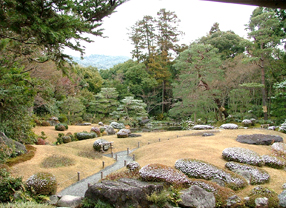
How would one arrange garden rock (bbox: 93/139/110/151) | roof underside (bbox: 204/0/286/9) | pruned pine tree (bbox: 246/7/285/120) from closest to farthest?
1. roof underside (bbox: 204/0/286/9)
2. garden rock (bbox: 93/139/110/151)
3. pruned pine tree (bbox: 246/7/285/120)

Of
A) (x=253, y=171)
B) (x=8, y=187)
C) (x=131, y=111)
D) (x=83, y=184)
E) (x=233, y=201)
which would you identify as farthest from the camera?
(x=131, y=111)

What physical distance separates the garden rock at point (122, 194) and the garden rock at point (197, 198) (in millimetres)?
685

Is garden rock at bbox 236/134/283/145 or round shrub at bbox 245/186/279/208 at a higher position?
garden rock at bbox 236/134/283/145

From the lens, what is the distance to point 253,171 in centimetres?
713

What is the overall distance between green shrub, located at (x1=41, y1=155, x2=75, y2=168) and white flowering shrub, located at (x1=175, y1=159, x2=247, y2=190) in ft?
17.1

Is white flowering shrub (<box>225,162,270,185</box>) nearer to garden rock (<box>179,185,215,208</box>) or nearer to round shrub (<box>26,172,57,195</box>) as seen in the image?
garden rock (<box>179,185,215,208</box>)

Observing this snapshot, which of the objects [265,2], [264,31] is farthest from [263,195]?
[264,31]

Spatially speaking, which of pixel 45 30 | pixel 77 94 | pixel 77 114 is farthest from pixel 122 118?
pixel 45 30

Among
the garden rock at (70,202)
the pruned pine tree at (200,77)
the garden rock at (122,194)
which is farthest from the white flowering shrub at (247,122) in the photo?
the garden rock at (70,202)

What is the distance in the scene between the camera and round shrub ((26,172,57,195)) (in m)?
6.25

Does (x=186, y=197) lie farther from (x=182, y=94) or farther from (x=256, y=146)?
(x=182, y=94)

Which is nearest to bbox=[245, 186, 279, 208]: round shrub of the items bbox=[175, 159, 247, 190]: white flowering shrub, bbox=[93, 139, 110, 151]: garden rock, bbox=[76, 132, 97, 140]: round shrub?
bbox=[175, 159, 247, 190]: white flowering shrub

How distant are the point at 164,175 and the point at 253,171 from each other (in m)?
3.25

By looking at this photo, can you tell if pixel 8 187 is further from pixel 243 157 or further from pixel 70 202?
pixel 243 157
